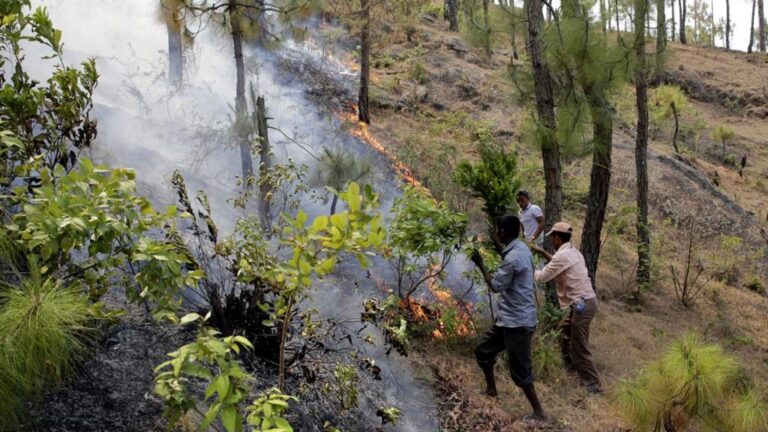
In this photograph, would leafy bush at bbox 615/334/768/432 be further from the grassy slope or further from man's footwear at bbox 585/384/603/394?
man's footwear at bbox 585/384/603/394

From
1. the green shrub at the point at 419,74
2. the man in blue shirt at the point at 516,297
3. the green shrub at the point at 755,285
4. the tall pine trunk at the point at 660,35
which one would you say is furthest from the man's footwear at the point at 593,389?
the green shrub at the point at 419,74

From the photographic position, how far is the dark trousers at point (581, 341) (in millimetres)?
5953

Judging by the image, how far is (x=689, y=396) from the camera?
4535 mm

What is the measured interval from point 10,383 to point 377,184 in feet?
25.6

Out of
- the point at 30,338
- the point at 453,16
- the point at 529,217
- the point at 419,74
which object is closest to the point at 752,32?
the point at 453,16

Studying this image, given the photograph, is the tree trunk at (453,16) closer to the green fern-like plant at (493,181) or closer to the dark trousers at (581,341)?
the dark trousers at (581,341)

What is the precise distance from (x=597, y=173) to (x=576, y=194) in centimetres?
652

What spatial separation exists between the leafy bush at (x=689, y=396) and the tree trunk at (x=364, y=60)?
10.7 metres

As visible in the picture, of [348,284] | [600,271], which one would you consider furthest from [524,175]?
[348,284]

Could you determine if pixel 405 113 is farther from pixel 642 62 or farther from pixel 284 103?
pixel 642 62

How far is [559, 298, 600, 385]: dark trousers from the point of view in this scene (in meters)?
5.95

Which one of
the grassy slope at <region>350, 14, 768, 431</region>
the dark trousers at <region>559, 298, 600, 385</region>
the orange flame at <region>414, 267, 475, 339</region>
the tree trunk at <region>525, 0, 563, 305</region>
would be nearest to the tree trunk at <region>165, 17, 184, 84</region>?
the grassy slope at <region>350, 14, 768, 431</region>

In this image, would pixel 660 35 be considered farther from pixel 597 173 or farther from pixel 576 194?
pixel 576 194

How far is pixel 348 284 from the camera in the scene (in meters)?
6.51
